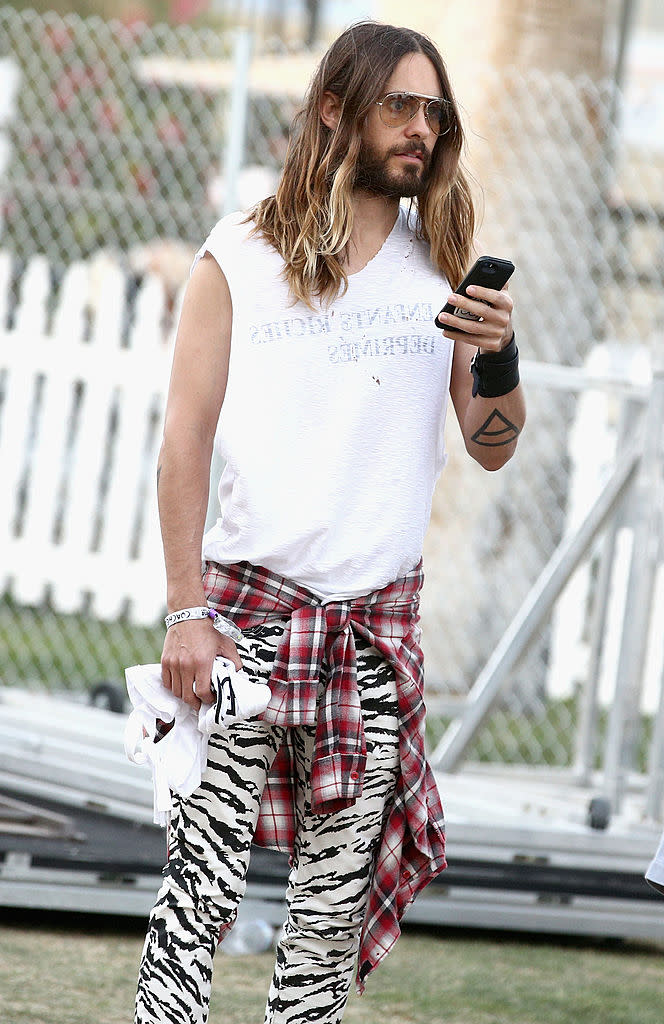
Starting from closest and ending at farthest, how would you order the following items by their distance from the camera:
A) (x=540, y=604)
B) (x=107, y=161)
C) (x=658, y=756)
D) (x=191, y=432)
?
(x=191, y=432) → (x=658, y=756) → (x=540, y=604) → (x=107, y=161)

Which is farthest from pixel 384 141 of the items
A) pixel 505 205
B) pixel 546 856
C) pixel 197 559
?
pixel 505 205

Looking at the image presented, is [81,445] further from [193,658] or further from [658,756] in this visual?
[193,658]

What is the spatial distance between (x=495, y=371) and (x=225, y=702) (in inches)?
27.6

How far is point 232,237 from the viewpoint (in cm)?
251

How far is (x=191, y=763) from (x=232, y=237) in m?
0.86

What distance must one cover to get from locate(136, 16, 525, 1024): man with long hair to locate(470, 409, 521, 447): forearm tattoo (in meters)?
0.03

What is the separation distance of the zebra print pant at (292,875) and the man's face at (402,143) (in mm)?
774

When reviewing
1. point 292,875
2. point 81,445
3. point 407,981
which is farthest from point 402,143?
point 81,445

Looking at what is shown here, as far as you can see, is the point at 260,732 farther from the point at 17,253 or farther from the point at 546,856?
the point at 17,253

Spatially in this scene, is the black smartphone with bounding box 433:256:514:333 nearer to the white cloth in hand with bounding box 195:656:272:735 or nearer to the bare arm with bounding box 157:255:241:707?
the bare arm with bounding box 157:255:241:707

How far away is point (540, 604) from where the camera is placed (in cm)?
473

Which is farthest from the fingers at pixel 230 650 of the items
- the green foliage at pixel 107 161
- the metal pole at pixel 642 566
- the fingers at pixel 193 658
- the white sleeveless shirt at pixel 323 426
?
the green foliage at pixel 107 161

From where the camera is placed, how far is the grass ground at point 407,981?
11.3 ft

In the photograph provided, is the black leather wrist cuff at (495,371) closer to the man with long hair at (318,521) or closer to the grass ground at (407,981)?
the man with long hair at (318,521)
